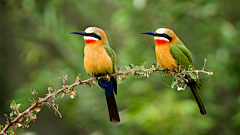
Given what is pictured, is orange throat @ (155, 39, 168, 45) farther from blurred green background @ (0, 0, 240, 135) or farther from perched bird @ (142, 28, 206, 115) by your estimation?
blurred green background @ (0, 0, 240, 135)

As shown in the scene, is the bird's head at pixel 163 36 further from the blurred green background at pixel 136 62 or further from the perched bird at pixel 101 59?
the blurred green background at pixel 136 62

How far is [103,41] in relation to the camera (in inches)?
54.3

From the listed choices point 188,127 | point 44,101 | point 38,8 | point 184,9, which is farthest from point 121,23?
point 44,101

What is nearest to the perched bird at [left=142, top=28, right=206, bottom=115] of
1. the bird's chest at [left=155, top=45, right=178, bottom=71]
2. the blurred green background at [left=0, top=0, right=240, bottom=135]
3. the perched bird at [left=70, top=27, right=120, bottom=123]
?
the bird's chest at [left=155, top=45, right=178, bottom=71]

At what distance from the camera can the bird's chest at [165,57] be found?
124 cm

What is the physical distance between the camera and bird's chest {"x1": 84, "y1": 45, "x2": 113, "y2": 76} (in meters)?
1.40

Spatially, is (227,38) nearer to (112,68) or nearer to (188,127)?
(188,127)

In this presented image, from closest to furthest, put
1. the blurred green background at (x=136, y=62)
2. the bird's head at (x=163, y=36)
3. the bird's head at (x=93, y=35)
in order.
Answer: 1. the bird's head at (x=163, y=36)
2. the bird's head at (x=93, y=35)
3. the blurred green background at (x=136, y=62)

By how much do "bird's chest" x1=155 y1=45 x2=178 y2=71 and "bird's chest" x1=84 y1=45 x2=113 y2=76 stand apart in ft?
0.87

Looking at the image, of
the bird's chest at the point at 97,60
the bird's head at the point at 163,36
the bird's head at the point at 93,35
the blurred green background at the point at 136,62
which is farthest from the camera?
the blurred green background at the point at 136,62

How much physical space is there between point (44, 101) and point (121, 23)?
2.36 metres

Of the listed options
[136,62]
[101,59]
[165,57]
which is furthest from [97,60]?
[136,62]

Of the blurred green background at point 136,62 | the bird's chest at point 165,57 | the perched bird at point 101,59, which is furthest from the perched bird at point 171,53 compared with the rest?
the blurred green background at point 136,62

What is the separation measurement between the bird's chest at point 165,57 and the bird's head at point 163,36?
0.02 meters
